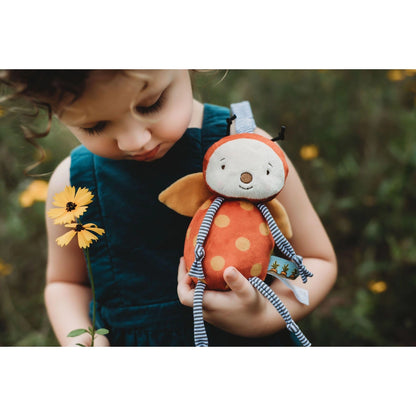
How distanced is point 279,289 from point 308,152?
811 millimetres

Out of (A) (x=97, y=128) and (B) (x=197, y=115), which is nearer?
(A) (x=97, y=128)

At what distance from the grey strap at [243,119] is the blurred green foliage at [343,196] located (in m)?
0.43

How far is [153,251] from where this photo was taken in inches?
30.1

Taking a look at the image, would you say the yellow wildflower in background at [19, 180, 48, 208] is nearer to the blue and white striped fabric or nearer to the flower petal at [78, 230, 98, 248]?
the flower petal at [78, 230, 98, 248]

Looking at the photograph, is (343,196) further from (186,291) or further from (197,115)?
(186,291)

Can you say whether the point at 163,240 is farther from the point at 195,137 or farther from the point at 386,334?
the point at 386,334

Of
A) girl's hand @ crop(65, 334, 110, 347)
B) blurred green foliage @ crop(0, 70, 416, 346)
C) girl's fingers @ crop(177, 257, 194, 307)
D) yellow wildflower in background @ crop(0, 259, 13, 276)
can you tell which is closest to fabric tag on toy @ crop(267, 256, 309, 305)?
girl's fingers @ crop(177, 257, 194, 307)

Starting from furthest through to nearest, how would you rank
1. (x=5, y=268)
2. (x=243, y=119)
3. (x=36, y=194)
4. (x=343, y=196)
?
(x=343, y=196)
(x=5, y=268)
(x=36, y=194)
(x=243, y=119)

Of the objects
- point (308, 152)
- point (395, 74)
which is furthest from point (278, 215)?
point (395, 74)

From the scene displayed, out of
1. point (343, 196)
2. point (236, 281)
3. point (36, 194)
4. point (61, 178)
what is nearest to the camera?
point (236, 281)

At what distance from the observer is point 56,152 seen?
92cm

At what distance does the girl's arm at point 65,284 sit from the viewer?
0.79 metres

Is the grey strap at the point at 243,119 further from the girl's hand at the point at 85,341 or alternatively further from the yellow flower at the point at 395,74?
the yellow flower at the point at 395,74
